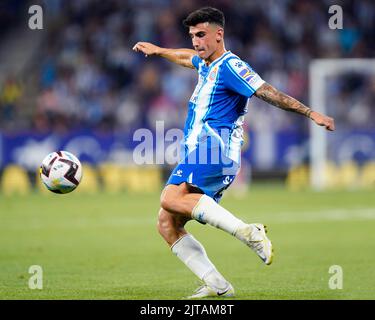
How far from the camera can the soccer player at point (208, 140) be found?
798cm

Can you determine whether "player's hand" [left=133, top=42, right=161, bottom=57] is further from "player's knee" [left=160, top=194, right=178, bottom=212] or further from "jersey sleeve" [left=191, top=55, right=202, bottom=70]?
"player's knee" [left=160, top=194, right=178, bottom=212]

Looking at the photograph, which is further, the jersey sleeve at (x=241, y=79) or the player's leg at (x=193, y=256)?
the player's leg at (x=193, y=256)

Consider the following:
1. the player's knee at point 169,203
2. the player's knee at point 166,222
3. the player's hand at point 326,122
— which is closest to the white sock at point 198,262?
the player's knee at point 166,222

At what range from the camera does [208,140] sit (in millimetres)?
8141

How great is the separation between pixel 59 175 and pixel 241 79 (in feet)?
7.08

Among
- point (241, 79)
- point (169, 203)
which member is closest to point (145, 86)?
point (241, 79)

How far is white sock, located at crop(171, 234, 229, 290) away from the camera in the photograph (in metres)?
8.16

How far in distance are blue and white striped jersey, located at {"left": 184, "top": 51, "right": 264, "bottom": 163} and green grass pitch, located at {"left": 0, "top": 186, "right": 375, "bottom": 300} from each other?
4.71ft

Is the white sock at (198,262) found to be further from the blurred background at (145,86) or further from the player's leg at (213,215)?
the blurred background at (145,86)

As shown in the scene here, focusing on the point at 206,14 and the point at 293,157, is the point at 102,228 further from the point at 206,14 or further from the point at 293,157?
the point at 293,157

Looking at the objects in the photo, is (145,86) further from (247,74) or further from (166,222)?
(247,74)
